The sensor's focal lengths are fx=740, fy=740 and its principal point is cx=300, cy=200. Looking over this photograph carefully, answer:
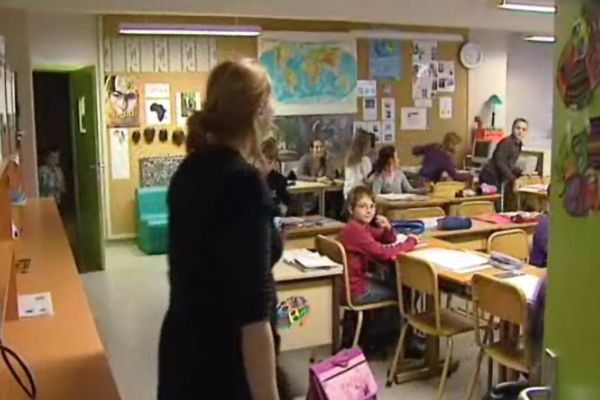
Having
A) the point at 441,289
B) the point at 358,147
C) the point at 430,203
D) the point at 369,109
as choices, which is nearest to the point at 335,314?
the point at 441,289

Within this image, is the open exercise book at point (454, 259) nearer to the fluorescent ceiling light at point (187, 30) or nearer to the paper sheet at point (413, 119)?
the fluorescent ceiling light at point (187, 30)

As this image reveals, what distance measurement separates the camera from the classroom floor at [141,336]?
4.06 m

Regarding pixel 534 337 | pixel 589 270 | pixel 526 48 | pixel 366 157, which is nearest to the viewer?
pixel 589 270

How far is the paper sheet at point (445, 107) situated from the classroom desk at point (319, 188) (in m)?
2.46

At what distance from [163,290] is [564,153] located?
5.35m

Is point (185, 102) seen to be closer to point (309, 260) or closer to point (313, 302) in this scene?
point (309, 260)

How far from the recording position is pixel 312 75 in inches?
365

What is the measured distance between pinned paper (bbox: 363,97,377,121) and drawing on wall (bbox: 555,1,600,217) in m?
8.48

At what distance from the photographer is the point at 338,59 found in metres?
9.41

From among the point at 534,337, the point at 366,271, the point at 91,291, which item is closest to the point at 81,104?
the point at 91,291

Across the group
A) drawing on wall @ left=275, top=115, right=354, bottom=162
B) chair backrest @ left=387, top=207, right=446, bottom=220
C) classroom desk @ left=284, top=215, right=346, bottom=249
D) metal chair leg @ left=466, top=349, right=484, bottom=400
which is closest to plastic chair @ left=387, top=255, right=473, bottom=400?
metal chair leg @ left=466, top=349, right=484, bottom=400

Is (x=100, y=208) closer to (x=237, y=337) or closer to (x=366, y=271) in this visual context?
(x=366, y=271)

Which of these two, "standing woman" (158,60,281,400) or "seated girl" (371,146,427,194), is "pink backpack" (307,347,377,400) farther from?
"seated girl" (371,146,427,194)

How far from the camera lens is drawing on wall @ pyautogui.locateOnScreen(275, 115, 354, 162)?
9.16 meters
